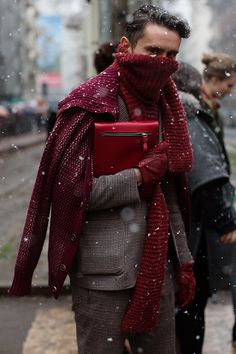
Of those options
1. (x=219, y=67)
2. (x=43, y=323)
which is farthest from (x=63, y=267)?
(x=43, y=323)

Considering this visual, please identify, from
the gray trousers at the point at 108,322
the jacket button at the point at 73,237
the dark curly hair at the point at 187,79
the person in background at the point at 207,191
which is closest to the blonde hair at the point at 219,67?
the person in background at the point at 207,191

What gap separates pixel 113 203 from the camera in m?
2.14

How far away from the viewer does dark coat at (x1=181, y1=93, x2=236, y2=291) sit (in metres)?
2.83

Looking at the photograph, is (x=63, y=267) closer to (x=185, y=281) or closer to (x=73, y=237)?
(x=73, y=237)

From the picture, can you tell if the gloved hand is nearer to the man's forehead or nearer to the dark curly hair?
the man's forehead

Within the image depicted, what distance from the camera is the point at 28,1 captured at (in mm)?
81250

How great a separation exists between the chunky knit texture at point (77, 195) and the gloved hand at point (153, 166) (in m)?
0.04

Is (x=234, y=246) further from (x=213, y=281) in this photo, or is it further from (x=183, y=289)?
(x=183, y=289)

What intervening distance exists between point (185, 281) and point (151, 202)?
43 centimetres

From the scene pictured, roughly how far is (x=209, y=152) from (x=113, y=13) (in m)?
7.91

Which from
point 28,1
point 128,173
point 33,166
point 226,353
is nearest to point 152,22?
point 128,173

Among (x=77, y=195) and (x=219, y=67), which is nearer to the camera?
(x=77, y=195)

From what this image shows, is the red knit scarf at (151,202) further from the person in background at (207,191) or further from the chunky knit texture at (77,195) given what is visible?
the person in background at (207,191)

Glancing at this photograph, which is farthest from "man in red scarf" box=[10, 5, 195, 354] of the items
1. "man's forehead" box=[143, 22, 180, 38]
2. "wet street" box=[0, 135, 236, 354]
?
"wet street" box=[0, 135, 236, 354]
